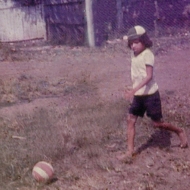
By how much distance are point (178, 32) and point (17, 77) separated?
5.80 metres

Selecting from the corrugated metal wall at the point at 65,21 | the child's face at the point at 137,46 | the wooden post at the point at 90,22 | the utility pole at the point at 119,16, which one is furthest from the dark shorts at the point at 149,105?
the utility pole at the point at 119,16

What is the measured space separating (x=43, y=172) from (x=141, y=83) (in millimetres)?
1376

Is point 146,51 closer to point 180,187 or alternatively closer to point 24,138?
point 180,187

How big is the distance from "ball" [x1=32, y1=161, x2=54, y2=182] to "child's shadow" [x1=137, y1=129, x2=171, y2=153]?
124cm

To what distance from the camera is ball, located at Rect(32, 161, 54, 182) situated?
15.9 ft

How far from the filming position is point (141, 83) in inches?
205

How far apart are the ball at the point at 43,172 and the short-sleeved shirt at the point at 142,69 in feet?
4.19

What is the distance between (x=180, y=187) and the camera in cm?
470

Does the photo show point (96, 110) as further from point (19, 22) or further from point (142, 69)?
point (19, 22)

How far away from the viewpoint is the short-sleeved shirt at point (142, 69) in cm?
528

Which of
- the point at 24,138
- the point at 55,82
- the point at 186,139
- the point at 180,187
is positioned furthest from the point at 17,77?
the point at 180,187

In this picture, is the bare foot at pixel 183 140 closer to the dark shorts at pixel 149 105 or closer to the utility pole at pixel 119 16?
the dark shorts at pixel 149 105

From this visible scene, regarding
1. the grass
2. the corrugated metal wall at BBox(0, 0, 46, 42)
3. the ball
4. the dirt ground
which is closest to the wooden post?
the dirt ground

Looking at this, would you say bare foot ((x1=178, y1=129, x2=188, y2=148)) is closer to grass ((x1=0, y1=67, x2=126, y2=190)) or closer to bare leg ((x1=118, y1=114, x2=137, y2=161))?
bare leg ((x1=118, y1=114, x2=137, y2=161))
